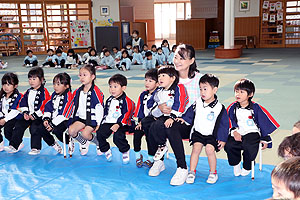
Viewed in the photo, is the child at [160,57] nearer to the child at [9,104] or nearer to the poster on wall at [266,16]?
the child at [9,104]

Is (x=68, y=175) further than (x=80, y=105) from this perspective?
No

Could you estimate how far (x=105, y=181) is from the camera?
128 inches

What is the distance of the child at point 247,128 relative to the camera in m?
3.10

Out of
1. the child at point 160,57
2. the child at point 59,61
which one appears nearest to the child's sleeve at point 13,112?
the child at point 160,57

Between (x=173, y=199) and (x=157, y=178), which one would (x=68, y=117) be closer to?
(x=157, y=178)

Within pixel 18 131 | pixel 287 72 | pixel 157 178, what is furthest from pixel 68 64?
pixel 157 178

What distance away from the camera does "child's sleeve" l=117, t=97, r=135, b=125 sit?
3.68 metres

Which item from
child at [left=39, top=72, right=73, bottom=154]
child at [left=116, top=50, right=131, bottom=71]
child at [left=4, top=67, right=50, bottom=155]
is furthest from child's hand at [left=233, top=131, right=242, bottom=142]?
child at [left=116, top=50, right=131, bottom=71]

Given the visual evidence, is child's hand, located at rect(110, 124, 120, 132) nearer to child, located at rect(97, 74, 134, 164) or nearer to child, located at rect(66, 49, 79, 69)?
child, located at rect(97, 74, 134, 164)

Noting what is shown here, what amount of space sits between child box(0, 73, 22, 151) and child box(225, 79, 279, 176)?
2395 mm

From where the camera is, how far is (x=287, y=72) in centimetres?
933

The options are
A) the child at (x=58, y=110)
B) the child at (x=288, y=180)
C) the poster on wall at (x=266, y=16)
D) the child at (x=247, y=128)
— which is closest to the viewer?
the child at (x=288, y=180)

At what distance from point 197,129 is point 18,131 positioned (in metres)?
2.01

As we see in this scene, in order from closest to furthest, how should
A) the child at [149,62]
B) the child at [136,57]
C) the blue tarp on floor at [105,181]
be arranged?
the blue tarp on floor at [105,181] < the child at [149,62] < the child at [136,57]
